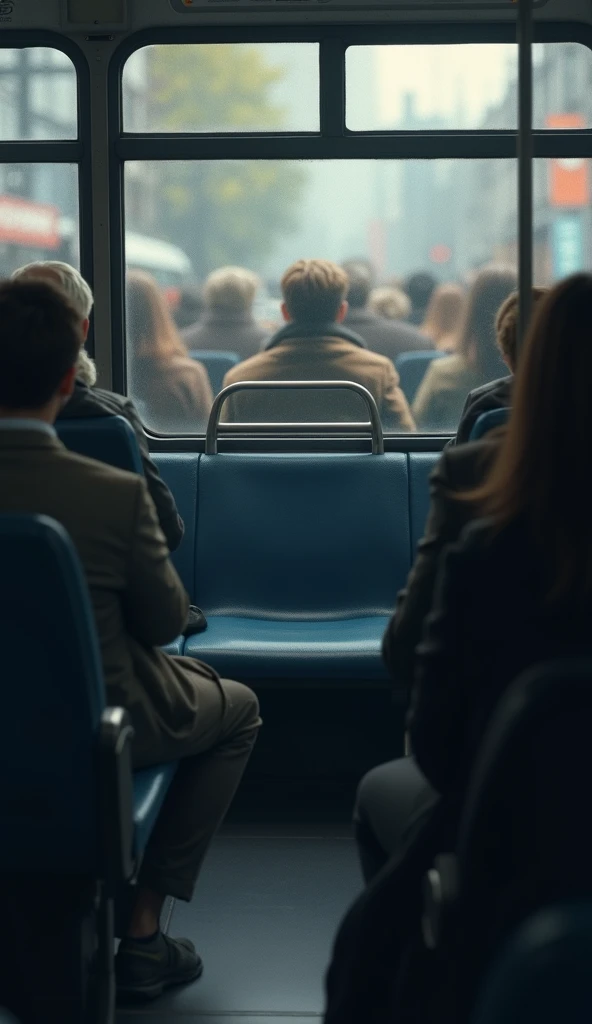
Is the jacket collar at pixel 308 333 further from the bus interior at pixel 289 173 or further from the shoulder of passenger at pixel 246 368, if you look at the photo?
the bus interior at pixel 289 173

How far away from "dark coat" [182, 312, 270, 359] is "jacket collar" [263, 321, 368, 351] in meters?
0.03

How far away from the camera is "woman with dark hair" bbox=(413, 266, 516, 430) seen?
4.41 m

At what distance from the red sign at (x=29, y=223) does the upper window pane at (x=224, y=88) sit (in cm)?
38

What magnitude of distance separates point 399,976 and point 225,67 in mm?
3296

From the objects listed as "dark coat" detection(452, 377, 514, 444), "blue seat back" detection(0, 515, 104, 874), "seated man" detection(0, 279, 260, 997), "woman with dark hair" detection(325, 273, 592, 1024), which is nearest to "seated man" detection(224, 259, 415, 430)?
"dark coat" detection(452, 377, 514, 444)

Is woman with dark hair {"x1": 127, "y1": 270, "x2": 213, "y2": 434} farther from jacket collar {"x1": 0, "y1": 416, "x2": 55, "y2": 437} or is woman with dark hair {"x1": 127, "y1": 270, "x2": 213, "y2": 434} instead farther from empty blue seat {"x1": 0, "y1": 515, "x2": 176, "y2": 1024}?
empty blue seat {"x1": 0, "y1": 515, "x2": 176, "y2": 1024}

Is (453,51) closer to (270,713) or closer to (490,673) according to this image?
(270,713)

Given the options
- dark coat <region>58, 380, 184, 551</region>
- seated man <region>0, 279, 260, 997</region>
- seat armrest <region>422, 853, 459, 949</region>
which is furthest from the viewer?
dark coat <region>58, 380, 184, 551</region>

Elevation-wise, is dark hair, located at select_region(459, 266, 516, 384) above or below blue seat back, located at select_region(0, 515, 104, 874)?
above

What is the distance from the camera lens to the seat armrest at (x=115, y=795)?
2.01m

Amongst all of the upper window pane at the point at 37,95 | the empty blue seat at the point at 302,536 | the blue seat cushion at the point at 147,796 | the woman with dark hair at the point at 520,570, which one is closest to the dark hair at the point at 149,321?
the empty blue seat at the point at 302,536

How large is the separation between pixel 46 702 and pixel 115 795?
0.58ft

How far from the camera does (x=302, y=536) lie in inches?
171

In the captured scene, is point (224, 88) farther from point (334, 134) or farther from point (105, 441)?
point (105, 441)
